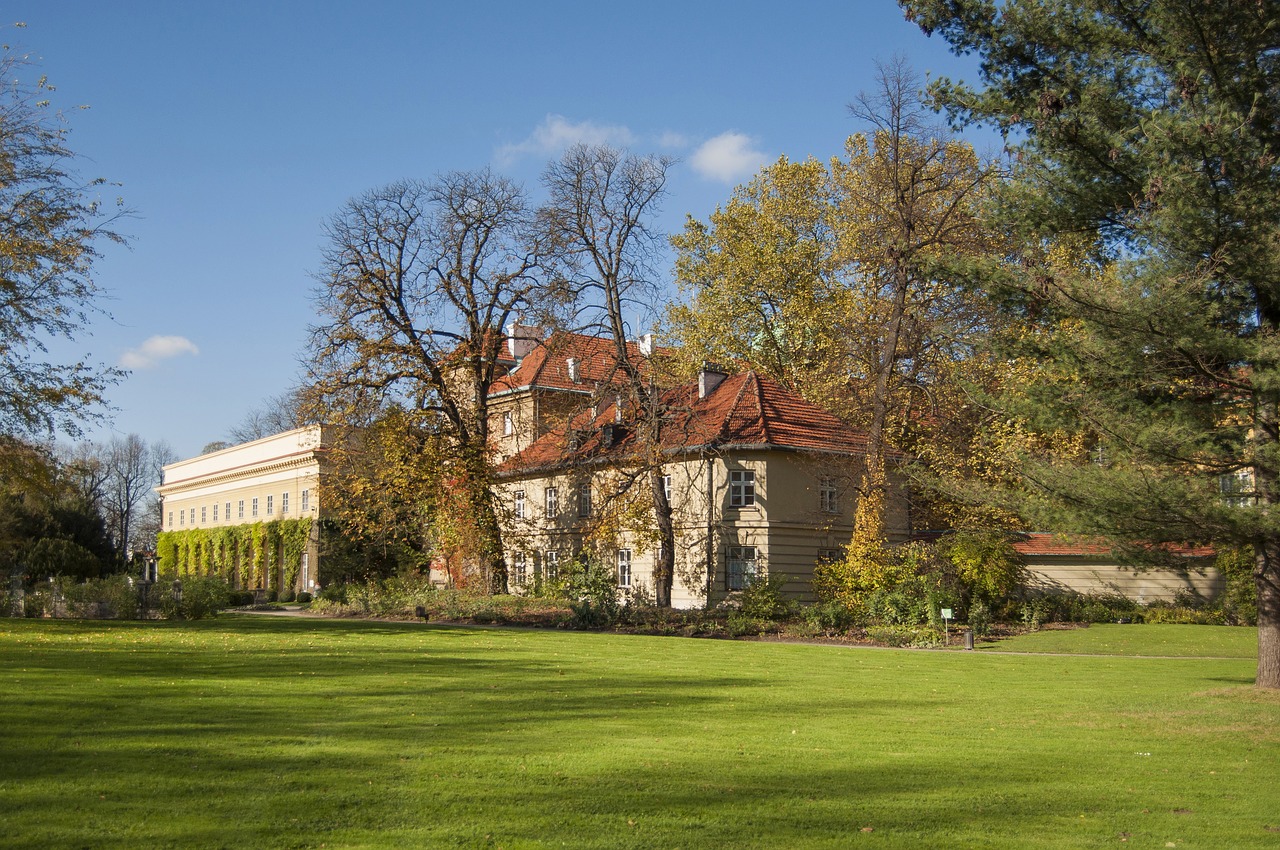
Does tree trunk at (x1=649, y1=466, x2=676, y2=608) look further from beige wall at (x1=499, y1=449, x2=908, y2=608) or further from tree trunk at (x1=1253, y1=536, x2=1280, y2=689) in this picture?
tree trunk at (x1=1253, y1=536, x2=1280, y2=689)

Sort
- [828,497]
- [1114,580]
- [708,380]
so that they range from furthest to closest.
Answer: [708,380], [828,497], [1114,580]

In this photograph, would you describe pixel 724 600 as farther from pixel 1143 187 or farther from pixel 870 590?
pixel 1143 187

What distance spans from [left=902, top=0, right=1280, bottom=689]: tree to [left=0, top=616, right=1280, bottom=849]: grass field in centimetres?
285

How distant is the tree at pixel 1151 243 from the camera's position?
563 inches

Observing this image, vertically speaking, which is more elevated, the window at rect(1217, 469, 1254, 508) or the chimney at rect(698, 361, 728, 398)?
the chimney at rect(698, 361, 728, 398)

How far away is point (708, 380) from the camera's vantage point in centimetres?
4119

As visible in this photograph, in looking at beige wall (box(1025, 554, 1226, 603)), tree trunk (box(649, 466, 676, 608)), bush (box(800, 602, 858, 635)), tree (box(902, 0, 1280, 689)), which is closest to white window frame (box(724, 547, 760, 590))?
tree trunk (box(649, 466, 676, 608))

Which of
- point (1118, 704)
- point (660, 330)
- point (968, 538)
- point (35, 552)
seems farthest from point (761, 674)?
point (35, 552)

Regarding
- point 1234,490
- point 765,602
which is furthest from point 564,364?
point 1234,490

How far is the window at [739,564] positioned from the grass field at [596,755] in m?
19.0

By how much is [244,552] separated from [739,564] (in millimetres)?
37500

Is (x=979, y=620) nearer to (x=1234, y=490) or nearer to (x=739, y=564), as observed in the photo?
(x=739, y=564)

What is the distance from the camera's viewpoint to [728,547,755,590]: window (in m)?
37.2

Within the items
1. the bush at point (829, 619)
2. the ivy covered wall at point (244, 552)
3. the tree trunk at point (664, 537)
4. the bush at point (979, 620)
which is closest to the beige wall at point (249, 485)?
the ivy covered wall at point (244, 552)
